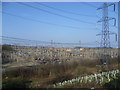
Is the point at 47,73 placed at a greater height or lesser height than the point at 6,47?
lesser

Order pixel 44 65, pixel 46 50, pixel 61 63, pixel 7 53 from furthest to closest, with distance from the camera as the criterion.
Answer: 1. pixel 46 50
2. pixel 61 63
3. pixel 44 65
4. pixel 7 53

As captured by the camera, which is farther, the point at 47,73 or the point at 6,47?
the point at 47,73

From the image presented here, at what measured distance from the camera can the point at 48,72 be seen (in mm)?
5148

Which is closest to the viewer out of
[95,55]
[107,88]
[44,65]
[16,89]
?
[16,89]

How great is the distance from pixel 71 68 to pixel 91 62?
1.13 meters

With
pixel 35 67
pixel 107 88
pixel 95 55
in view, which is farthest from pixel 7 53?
pixel 95 55

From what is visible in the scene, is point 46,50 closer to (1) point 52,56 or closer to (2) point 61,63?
(1) point 52,56

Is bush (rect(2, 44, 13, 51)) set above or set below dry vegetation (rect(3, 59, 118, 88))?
above

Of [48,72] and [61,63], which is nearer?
[48,72]

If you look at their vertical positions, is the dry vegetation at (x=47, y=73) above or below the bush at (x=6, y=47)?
below

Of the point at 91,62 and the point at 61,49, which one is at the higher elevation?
the point at 61,49

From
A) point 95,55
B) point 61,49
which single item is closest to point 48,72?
point 61,49

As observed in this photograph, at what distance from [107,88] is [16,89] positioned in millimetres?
1611

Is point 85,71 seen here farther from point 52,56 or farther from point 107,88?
point 107,88
